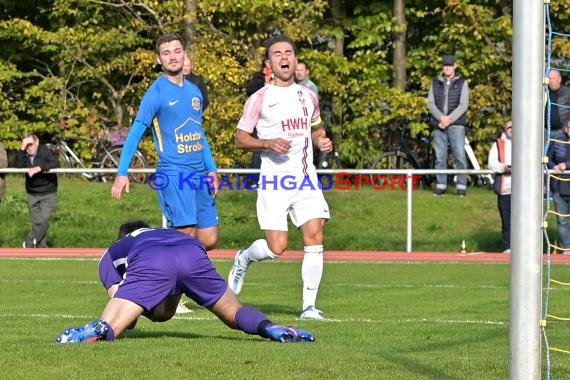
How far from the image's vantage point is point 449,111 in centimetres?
2348

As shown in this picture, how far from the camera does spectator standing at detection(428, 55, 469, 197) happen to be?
2323cm

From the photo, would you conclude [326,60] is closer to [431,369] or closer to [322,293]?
[322,293]

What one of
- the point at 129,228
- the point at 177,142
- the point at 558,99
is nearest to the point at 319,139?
the point at 177,142

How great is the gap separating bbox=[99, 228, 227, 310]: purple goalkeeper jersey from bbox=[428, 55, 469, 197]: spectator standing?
1428cm

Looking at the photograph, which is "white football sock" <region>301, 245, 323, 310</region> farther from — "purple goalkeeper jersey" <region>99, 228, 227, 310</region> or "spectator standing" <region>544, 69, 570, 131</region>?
"spectator standing" <region>544, 69, 570, 131</region>

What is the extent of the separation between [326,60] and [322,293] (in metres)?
15.4

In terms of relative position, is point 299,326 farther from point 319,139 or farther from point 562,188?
point 562,188

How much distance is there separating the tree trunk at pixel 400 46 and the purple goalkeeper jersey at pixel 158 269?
20850 mm

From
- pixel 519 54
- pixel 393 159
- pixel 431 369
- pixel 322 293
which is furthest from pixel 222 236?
pixel 519 54

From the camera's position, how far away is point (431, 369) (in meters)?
7.80

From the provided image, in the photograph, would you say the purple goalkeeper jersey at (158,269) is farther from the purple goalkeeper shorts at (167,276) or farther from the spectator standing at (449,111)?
the spectator standing at (449,111)

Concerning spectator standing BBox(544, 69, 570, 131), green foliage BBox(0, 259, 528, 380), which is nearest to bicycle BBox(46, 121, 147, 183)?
spectator standing BBox(544, 69, 570, 131)

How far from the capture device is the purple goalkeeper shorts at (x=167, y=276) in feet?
29.5

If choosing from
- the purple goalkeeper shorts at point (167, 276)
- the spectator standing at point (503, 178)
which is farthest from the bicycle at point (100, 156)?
the purple goalkeeper shorts at point (167, 276)
